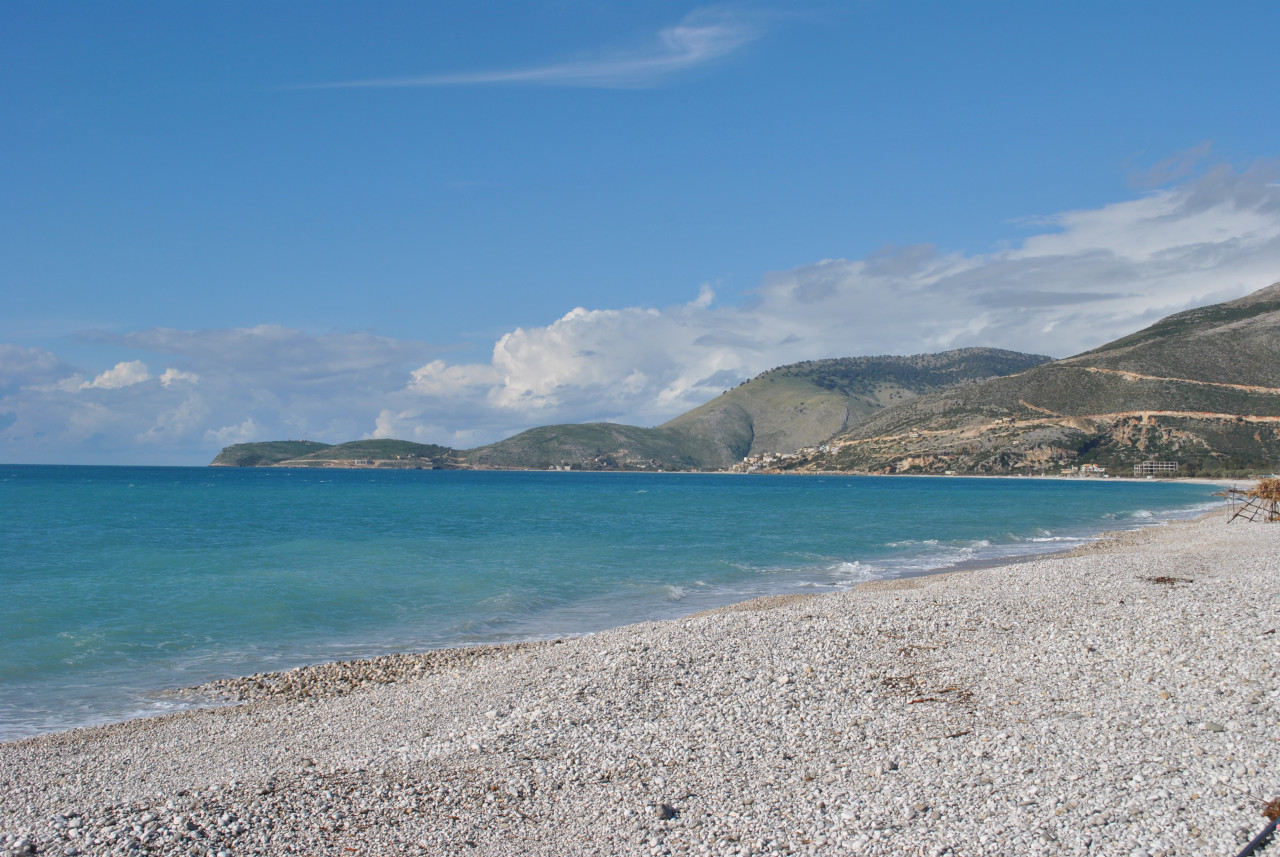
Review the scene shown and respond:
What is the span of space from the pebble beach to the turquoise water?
3.64m

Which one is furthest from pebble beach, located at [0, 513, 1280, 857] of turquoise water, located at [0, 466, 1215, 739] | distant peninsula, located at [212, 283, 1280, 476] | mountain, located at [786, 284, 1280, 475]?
mountain, located at [786, 284, 1280, 475]

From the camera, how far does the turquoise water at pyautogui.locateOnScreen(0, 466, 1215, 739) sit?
16.4 meters

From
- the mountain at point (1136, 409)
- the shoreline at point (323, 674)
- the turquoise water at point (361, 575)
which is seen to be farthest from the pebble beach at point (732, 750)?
the mountain at point (1136, 409)

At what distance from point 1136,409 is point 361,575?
129 meters

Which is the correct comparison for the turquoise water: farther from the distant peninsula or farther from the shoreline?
the distant peninsula

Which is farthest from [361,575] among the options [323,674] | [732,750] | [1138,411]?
[1138,411]

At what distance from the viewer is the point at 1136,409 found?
406ft

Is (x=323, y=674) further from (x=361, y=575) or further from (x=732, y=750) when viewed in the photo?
(x=361, y=575)

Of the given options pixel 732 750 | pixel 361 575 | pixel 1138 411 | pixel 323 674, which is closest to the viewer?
pixel 732 750

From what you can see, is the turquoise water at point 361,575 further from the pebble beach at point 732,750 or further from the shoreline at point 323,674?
the pebble beach at point 732,750

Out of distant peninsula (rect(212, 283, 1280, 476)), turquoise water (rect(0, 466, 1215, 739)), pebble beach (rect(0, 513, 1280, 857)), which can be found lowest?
turquoise water (rect(0, 466, 1215, 739))

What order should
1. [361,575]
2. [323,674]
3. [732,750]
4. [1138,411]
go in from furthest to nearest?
[1138,411], [361,575], [323,674], [732,750]

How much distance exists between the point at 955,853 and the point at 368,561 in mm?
29005

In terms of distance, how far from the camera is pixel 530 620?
20.4 meters
